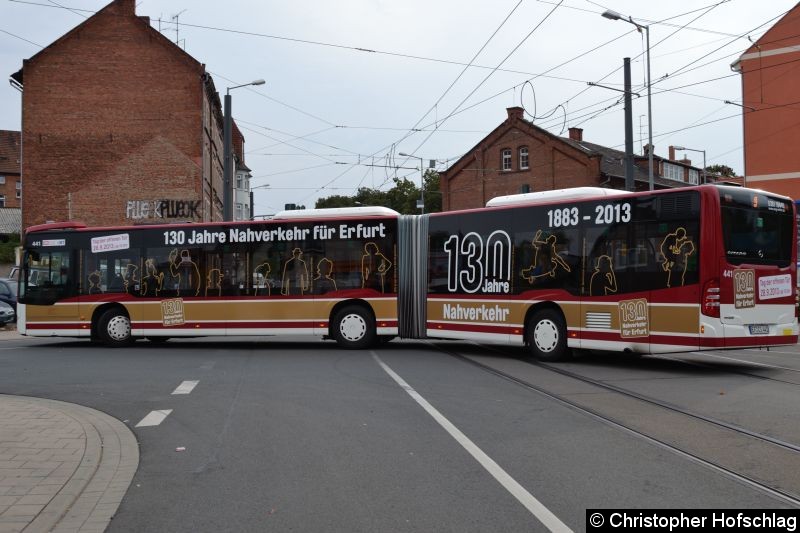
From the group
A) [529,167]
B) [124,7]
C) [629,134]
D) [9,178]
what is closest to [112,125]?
[124,7]

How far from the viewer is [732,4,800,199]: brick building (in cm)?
3462

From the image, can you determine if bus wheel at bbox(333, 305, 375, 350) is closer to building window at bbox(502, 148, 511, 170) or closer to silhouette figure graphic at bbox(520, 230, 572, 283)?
silhouette figure graphic at bbox(520, 230, 572, 283)

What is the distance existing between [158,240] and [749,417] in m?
13.5

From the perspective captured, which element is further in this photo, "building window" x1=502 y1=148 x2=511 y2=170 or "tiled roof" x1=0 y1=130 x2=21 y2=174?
"tiled roof" x1=0 y1=130 x2=21 y2=174

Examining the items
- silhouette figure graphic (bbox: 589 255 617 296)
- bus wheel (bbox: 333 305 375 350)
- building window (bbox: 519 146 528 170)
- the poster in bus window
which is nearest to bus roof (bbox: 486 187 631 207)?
silhouette figure graphic (bbox: 589 255 617 296)

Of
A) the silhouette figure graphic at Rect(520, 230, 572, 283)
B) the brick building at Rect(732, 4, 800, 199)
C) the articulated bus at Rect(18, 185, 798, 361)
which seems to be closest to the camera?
the articulated bus at Rect(18, 185, 798, 361)

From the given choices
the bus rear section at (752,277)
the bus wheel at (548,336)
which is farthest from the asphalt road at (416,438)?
the bus rear section at (752,277)

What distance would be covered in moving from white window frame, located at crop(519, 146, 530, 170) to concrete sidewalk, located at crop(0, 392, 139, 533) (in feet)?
168

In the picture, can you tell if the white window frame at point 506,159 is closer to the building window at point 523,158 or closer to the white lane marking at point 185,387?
the building window at point 523,158

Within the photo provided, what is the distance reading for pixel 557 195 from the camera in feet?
45.9

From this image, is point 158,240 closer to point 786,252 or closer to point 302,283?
point 302,283

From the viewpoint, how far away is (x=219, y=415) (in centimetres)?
843

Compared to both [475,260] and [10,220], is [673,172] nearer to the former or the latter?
[475,260]

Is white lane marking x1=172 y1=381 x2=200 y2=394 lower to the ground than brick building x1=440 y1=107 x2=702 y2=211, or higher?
lower
